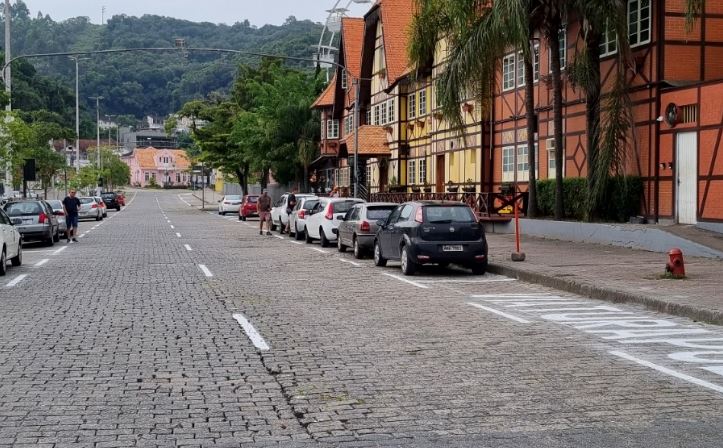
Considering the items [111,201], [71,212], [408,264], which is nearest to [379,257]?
[408,264]

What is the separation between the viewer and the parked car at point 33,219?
26.7 meters

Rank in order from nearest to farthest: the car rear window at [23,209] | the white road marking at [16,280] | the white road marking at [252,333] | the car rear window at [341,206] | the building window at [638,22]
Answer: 1. the white road marking at [252,333]
2. the white road marking at [16,280]
3. the building window at [638,22]
4. the car rear window at [341,206]
5. the car rear window at [23,209]

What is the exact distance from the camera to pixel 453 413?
6496mm

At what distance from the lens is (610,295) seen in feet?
44.7

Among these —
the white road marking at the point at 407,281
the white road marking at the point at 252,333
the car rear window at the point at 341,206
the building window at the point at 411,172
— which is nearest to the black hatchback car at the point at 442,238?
the white road marking at the point at 407,281

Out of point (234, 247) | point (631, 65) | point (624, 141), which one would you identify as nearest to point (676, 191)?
point (624, 141)

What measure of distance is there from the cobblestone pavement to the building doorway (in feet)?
27.9

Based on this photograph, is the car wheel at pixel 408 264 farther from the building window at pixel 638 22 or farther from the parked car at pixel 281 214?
the parked car at pixel 281 214

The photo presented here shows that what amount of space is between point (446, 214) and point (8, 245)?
9078 millimetres

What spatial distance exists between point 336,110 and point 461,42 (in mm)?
31485

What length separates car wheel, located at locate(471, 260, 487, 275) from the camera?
1778 centimetres

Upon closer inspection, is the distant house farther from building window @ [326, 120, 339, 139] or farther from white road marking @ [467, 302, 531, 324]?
white road marking @ [467, 302, 531, 324]

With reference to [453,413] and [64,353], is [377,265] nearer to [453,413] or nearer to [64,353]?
[64,353]

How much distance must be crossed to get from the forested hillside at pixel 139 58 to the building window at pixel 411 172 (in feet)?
376
